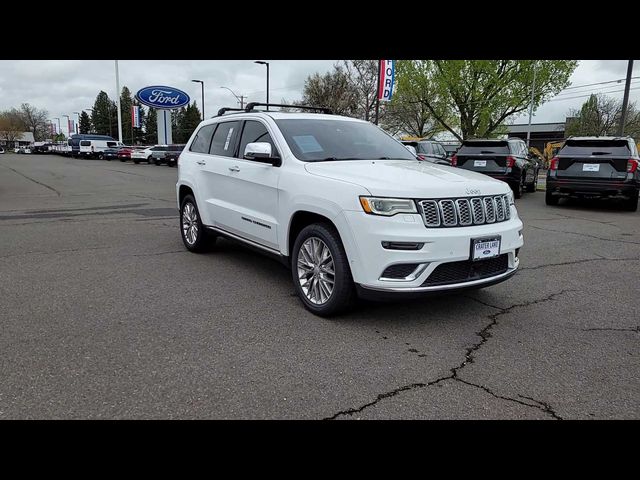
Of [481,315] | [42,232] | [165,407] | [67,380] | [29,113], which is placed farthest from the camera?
[29,113]

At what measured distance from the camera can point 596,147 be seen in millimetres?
12047

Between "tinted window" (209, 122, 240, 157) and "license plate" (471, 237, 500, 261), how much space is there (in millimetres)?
3220

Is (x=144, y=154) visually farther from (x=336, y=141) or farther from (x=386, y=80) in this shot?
(x=336, y=141)

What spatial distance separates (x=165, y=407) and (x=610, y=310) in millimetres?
4193

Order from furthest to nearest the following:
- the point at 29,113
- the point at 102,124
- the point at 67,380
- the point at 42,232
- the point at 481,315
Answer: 1. the point at 29,113
2. the point at 102,124
3. the point at 42,232
4. the point at 481,315
5. the point at 67,380

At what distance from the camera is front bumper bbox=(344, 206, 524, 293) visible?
3.92m

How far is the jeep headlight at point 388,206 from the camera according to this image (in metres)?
3.98

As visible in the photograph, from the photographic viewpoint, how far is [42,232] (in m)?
8.62

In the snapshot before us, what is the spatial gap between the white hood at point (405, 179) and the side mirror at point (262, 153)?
1.47 ft

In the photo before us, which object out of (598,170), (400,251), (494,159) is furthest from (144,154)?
(400,251)

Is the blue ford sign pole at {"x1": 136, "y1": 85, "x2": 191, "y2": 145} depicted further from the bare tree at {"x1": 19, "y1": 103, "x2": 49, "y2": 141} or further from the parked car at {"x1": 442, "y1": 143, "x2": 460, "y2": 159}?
the bare tree at {"x1": 19, "y1": 103, "x2": 49, "y2": 141}

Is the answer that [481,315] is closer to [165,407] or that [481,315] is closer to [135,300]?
[165,407]
